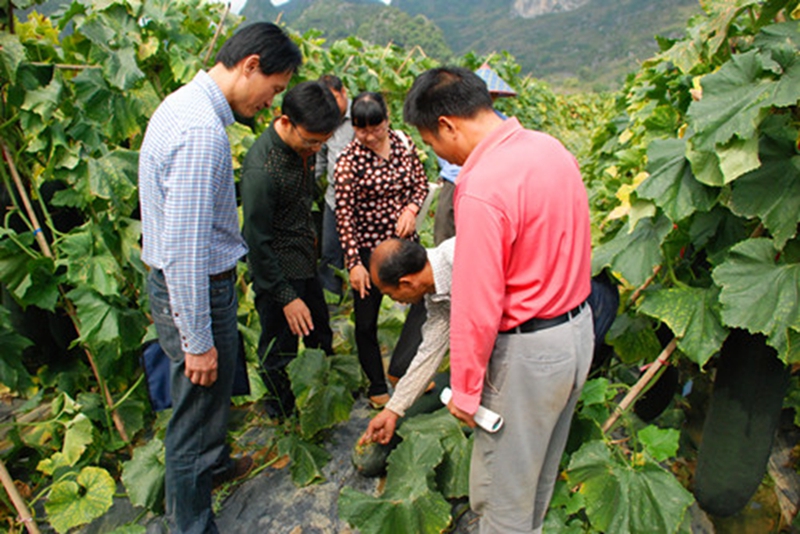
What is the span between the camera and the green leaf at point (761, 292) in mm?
1816

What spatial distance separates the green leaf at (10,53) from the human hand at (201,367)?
4.59ft

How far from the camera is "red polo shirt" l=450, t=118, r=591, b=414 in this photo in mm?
1527

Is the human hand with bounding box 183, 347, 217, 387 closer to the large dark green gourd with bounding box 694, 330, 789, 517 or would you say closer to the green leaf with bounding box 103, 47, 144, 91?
the green leaf with bounding box 103, 47, 144, 91

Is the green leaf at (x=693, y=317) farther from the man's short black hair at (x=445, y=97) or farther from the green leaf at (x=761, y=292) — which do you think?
the man's short black hair at (x=445, y=97)

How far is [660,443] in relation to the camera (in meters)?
2.20

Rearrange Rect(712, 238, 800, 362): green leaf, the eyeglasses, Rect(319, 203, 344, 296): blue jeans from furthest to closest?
Rect(319, 203, 344, 296): blue jeans < the eyeglasses < Rect(712, 238, 800, 362): green leaf

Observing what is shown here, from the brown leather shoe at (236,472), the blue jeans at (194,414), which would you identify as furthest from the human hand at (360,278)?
the brown leather shoe at (236,472)

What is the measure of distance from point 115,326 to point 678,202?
244 centimetres

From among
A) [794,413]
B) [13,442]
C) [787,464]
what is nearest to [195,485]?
[13,442]

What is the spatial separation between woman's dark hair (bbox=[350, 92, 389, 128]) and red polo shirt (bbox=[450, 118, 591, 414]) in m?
1.36

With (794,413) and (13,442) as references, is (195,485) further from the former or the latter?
(794,413)

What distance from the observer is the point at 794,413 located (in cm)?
319

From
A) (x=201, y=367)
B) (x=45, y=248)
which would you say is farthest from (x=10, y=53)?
(x=201, y=367)

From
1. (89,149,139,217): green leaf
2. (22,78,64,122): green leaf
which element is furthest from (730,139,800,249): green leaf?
(22,78,64,122): green leaf
